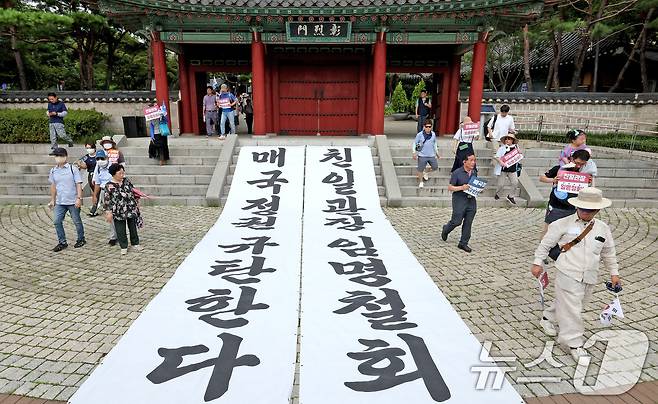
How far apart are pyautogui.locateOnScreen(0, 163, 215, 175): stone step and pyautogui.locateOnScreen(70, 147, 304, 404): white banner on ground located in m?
3.90

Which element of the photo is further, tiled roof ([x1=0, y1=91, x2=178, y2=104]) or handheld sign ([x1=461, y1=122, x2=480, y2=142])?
tiled roof ([x1=0, y1=91, x2=178, y2=104])

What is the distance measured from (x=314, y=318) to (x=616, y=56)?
82.7 feet

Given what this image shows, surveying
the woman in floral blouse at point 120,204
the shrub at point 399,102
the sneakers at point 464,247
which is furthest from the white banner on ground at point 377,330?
the shrub at point 399,102

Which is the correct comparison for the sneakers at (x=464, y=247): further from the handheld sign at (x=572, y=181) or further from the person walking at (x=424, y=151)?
the person walking at (x=424, y=151)

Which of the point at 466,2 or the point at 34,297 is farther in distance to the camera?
the point at 466,2

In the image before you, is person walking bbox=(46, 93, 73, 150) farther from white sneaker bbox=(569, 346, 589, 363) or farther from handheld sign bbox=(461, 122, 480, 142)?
white sneaker bbox=(569, 346, 589, 363)

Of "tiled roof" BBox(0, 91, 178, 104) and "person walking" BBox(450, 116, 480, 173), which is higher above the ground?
"tiled roof" BBox(0, 91, 178, 104)

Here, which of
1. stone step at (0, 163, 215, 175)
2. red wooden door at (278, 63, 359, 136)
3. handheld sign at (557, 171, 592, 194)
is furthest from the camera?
red wooden door at (278, 63, 359, 136)

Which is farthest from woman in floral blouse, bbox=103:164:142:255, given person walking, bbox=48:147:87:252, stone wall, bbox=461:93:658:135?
stone wall, bbox=461:93:658:135

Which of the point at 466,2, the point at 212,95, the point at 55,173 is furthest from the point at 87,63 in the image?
the point at 466,2

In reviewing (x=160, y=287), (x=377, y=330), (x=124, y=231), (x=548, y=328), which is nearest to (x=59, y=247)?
(x=124, y=231)

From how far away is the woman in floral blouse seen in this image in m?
6.39

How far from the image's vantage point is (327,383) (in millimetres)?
→ 3504

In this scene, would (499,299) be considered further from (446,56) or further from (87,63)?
(87,63)
